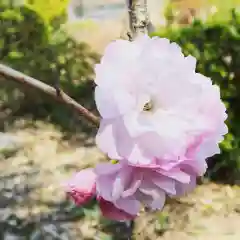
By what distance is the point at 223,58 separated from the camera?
1415 millimetres

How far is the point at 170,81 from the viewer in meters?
0.30

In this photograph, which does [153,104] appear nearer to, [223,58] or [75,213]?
[75,213]

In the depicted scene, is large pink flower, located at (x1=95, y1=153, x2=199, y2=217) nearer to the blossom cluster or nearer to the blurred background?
the blossom cluster

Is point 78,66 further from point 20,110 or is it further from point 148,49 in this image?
point 148,49

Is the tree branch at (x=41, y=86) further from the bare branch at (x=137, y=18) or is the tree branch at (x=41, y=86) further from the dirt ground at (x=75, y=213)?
the dirt ground at (x=75, y=213)

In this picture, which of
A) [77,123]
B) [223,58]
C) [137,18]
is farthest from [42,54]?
[137,18]

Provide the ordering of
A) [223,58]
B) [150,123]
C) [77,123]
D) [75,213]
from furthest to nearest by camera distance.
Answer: [77,123] → [223,58] → [75,213] → [150,123]

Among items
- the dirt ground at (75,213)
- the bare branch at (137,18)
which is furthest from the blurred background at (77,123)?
the bare branch at (137,18)

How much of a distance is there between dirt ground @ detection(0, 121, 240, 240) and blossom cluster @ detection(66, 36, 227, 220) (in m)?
0.72

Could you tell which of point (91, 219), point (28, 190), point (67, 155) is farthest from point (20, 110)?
point (91, 219)

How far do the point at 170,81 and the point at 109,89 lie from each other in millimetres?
37

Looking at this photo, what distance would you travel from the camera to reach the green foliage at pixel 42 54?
1857 millimetres

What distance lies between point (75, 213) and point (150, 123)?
953mm

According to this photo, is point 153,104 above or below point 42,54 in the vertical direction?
above
